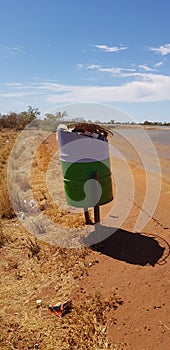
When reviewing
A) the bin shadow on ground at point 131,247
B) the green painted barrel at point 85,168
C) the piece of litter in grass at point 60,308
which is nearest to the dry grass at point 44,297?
the piece of litter in grass at point 60,308

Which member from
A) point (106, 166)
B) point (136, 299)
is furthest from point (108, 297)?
point (106, 166)

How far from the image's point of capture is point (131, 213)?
6.06m

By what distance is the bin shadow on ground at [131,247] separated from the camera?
4441 mm

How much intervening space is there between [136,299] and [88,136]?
7.60 ft

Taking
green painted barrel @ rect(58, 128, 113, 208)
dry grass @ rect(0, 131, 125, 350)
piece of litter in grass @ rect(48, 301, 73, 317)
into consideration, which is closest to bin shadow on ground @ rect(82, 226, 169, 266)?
→ dry grass @ rect(0, 131, 125, 350)

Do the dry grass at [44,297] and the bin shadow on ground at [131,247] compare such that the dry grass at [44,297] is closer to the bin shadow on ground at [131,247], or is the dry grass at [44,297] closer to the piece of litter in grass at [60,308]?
the piece of litter in grass at [60,308]

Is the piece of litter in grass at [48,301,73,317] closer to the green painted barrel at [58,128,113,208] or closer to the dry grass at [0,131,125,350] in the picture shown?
the dry grass at [0,131,125,350]

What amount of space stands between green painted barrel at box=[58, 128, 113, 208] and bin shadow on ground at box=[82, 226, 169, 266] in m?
0.66

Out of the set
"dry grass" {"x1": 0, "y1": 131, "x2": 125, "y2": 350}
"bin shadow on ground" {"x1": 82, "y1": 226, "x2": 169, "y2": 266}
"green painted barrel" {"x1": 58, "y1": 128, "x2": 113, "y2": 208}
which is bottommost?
"dry grass" {"x1": 0, "y1": 131, "x2": 125, "y2": 350}

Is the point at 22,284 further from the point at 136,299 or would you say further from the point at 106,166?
the point at 106,166

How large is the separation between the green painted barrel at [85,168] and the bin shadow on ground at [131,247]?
2.16ft

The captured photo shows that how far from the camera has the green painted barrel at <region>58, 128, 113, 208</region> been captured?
4695 mm

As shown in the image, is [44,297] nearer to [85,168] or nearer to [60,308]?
[60,308]

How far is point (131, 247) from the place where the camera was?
4.82 meters
